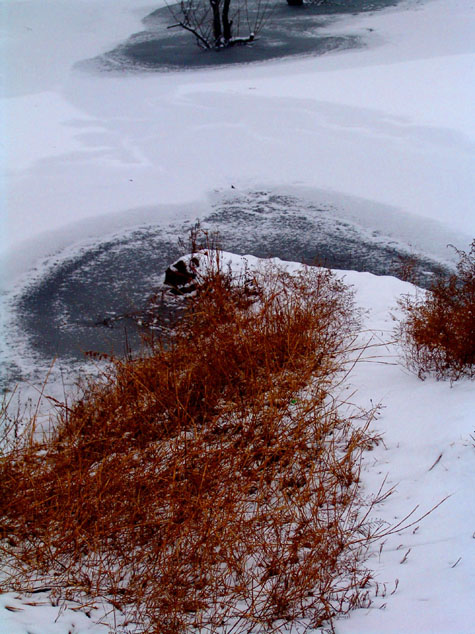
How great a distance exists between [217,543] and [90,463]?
3.14 ft

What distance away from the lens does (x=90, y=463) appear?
119 inches

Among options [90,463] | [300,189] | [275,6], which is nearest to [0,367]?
[90,463]

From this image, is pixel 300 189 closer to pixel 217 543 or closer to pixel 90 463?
pixel 90 463

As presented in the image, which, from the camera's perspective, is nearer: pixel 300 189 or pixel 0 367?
pixel 0 367

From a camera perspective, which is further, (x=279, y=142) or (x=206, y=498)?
(x=279, y=142)

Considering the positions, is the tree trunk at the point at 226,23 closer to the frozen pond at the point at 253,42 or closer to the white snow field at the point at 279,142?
the frozen pond at the point at 253,42

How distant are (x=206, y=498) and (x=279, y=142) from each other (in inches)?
263

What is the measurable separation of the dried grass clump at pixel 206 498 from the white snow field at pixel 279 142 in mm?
333

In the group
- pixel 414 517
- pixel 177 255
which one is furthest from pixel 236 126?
pixel 414 517

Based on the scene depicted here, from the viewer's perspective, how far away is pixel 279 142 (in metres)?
8.38

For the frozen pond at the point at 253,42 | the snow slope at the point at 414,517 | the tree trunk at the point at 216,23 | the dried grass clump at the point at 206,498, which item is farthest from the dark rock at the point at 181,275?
the tree trunk at the point at 216,23

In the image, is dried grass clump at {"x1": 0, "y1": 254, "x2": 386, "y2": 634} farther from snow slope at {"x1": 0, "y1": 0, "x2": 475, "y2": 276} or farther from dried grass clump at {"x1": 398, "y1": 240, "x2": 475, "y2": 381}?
snow slope at {"x1": 0, "y1": 0, "x2": 475, "y2": 276}

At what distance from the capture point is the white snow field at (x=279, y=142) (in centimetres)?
351

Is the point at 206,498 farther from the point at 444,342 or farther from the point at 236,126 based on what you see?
the point at 236,126
